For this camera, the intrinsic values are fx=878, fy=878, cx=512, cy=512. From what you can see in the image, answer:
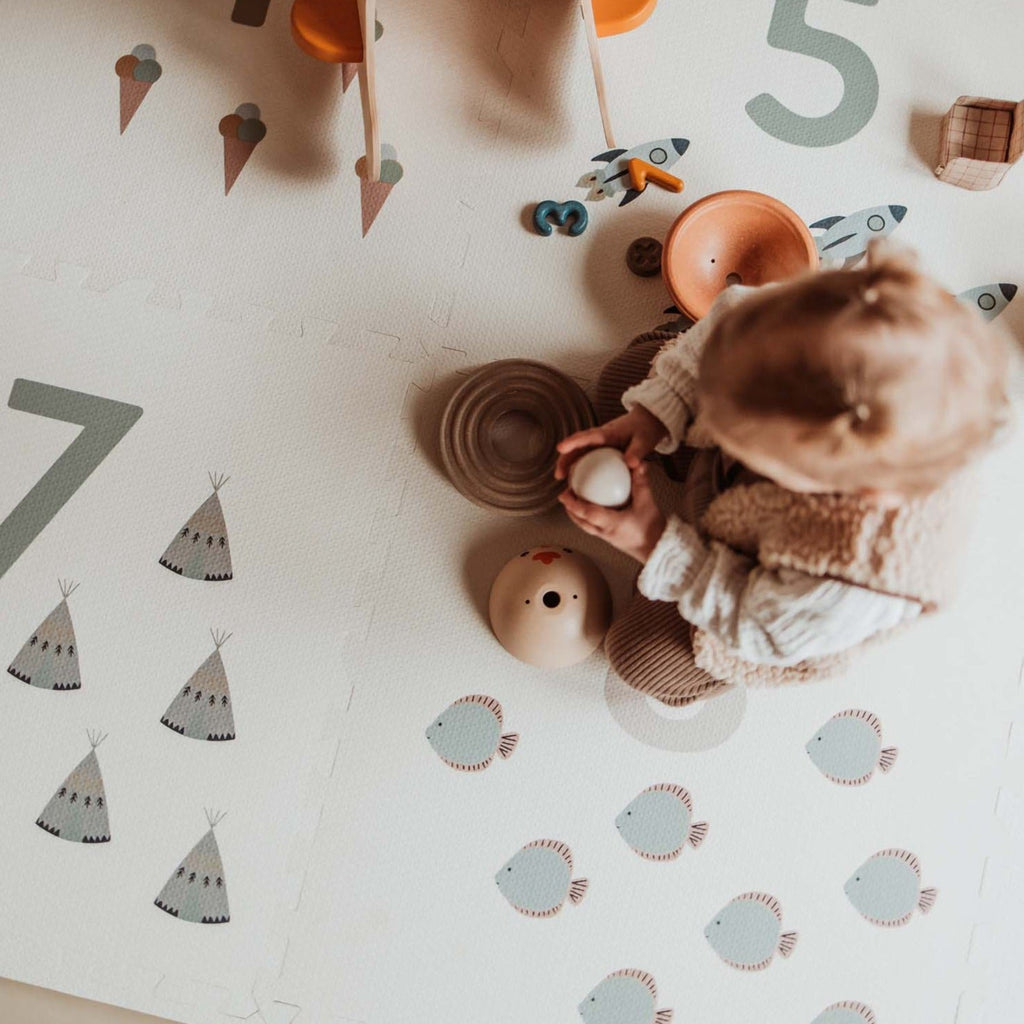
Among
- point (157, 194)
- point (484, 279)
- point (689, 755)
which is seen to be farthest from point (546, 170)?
point (689, 755)

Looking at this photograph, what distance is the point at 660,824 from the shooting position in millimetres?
968

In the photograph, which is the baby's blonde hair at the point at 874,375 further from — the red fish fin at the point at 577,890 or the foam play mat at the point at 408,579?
Answer: the red fish fin at the point at 577,890

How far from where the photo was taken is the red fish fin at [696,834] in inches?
38.1

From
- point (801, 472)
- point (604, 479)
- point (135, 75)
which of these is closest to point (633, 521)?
point (604, 479)

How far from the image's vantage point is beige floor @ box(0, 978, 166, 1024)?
0.95 metres

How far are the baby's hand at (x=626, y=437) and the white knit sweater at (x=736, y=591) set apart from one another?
2 cm

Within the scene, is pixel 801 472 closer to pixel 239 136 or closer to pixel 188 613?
pixel 188 613

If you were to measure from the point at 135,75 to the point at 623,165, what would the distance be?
59 cm

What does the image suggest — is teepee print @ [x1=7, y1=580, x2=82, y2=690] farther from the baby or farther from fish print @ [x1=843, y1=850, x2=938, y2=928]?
fish print @ [x1=843, y1=850, x2=938, y2=928]

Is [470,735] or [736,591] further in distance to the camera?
[470,735]

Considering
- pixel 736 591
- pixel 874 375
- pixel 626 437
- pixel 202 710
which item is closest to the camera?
pixel 874 375

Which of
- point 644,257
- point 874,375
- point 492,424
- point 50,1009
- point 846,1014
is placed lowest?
point 50,1009

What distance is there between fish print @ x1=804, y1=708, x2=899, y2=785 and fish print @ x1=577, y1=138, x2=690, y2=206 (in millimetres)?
650

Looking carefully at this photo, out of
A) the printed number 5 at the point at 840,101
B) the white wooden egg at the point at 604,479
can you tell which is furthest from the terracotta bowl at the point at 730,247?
the white wooden egg at the point at 604,479
